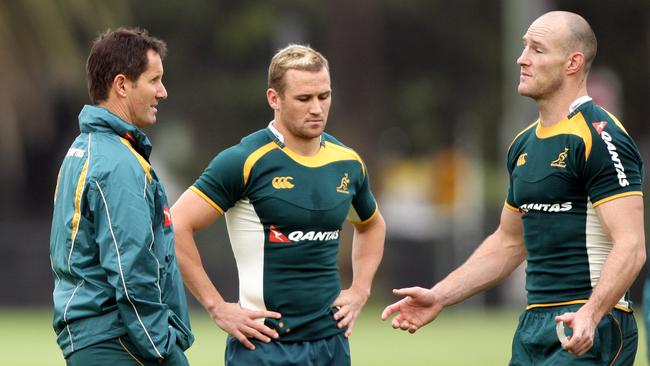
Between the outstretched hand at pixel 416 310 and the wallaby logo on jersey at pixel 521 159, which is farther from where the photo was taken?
the outstretched hand at pixel 416 310

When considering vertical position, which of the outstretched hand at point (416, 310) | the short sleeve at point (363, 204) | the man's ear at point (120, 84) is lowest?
the outstretched hand at point (416, 310)

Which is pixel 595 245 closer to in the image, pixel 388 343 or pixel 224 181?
pixel 224 181

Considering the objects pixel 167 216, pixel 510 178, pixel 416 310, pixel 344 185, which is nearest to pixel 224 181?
pixel 167 216

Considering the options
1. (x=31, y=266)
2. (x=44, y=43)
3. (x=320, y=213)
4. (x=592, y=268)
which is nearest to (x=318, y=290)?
(x=320, y=213)

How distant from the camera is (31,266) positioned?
92.0ft

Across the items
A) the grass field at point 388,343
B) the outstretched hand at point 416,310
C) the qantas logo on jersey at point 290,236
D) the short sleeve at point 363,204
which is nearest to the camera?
the qantas logo on jersey at point 290,236

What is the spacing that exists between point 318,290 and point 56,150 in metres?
30.8

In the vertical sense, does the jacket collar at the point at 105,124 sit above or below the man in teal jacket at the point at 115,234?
above

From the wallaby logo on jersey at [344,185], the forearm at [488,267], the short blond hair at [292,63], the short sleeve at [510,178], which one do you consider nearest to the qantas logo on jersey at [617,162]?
the short sleeve at [510,178]

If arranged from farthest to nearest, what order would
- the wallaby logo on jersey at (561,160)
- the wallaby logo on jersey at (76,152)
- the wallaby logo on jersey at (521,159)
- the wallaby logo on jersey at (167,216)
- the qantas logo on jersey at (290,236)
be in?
the qantas logo on jersey at (290,236), the wallaby logo on jersey at (521,159), the wallaby logo on jersey at (561,160), the wallaby logo on jersey at (167,216), the wallaby logo on jersey at (76,152)

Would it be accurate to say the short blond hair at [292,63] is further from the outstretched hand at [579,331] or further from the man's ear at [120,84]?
the outstretched hand at [579,331]

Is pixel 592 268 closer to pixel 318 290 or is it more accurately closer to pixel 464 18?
pixel 318 290

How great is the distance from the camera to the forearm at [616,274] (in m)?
6.54

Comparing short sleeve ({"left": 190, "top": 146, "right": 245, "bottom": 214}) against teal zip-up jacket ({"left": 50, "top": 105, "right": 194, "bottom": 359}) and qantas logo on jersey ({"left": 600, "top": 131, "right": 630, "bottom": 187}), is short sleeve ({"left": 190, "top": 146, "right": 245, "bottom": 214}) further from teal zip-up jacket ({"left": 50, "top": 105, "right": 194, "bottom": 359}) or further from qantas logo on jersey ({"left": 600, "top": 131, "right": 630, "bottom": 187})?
qantas logo on jersey ({"left": 600, "top": 131, "right": 630, "bottom": 187})
